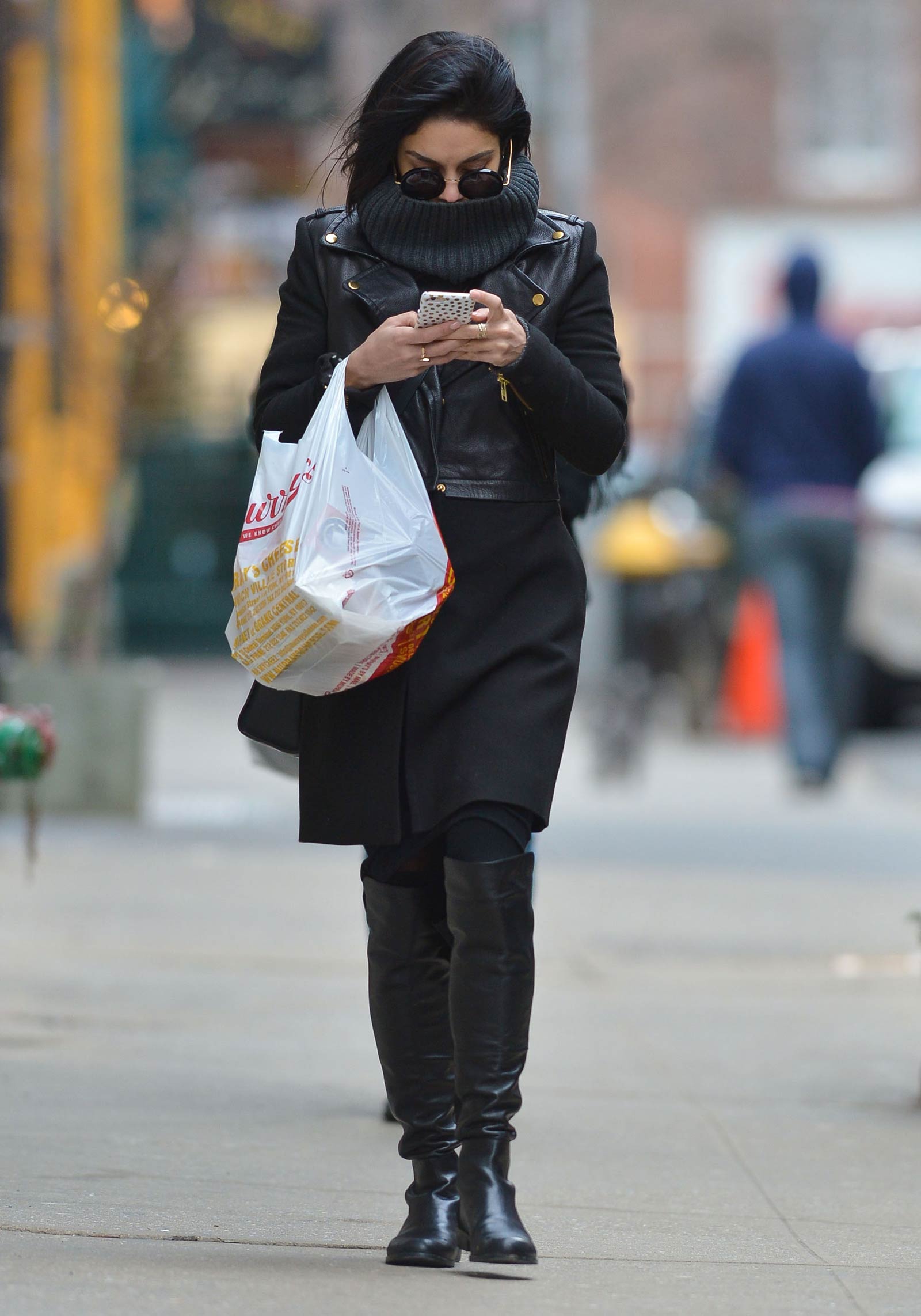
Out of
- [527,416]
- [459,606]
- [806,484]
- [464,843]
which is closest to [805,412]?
[806,484]

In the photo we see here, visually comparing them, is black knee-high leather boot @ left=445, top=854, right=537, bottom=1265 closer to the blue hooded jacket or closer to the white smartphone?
the white smartphone

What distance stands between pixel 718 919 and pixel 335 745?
386 centimetres

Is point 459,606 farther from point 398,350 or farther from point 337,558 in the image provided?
point 398,350

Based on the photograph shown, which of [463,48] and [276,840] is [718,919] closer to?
[276,840]

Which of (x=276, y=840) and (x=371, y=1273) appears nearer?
(x=371, y=1273)

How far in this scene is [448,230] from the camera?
3432mm

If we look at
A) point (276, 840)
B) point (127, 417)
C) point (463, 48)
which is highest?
point (463, 48)

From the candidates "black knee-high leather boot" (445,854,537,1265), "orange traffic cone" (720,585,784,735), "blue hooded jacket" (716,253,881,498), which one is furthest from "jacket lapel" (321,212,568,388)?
"orange traffic cone" (720,585,784,735)

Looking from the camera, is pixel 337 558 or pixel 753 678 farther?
pixel 753 678

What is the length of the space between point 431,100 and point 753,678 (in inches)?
400

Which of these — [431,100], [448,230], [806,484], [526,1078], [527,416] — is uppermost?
[431,100]

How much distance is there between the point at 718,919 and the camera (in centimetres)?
712

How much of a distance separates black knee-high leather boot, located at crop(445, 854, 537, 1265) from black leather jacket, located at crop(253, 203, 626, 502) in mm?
571

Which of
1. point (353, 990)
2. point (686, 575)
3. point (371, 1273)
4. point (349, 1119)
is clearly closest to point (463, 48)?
point (371, 1273)
